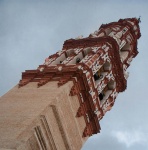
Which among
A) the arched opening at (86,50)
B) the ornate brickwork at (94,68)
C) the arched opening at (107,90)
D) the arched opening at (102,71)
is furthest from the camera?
the arched opening at (86,50)

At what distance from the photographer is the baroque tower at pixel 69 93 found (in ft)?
71.4

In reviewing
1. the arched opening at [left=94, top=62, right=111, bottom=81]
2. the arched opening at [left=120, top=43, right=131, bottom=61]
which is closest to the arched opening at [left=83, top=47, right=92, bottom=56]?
the arched opening at [left=94, top=62, right=111, bottom=81]

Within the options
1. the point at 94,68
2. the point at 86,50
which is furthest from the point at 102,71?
the point at 94,68

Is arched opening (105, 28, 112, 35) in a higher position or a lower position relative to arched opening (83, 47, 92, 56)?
higher

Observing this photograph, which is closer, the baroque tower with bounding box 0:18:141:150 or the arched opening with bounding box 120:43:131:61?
the baroque tower with bounding box 0:18:141:150

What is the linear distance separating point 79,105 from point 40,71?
3695 mm

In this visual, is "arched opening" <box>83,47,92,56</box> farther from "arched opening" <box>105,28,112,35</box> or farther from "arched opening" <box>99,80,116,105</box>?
"arched opening" <box>105,28,112,35</box>

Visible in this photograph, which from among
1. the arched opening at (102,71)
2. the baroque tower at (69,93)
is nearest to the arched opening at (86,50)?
the baroque tower at (69,93)

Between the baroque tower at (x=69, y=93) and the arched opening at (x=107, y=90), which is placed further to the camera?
the arched opening at (x=107, y=90)

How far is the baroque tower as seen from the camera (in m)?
21.8

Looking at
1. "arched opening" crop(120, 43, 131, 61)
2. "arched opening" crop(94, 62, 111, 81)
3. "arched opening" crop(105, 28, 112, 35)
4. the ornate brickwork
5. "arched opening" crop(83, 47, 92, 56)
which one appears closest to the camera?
the ornate brickwork

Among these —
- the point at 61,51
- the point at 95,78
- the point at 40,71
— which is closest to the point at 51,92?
the point at 40,71

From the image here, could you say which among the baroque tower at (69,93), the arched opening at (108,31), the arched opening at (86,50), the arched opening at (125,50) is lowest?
the baroque tower at (69,93)

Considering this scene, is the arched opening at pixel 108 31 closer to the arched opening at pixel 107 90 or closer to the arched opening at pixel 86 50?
the arched opening at pixel 86 50
